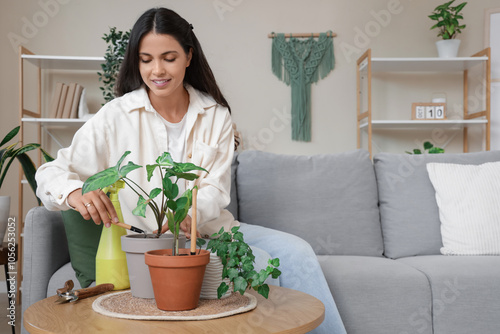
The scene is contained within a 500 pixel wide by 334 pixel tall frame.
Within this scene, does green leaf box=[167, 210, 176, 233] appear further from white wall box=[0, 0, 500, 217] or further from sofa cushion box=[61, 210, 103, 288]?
white wall box=[0, 0, 500, 217]

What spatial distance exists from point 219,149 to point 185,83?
0.80ft

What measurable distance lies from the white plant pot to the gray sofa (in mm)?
1380

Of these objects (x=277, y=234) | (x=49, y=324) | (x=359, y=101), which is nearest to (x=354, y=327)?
(x=277, y=234)

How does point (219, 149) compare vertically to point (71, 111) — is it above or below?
below

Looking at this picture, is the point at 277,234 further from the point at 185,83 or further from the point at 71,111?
the point at 71,111

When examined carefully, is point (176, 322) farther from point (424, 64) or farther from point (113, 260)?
point (424, 64)

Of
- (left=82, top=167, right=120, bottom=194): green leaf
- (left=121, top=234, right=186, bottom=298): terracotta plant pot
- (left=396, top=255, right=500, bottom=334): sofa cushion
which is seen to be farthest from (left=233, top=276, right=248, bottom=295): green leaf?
(left=396, top=255, right=500, bottom=334): sofa cushion

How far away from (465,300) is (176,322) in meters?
1.21

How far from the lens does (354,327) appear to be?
5.28 ft

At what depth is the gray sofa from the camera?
163 centimetres

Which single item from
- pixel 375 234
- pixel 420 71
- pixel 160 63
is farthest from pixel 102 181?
pixel 420 71

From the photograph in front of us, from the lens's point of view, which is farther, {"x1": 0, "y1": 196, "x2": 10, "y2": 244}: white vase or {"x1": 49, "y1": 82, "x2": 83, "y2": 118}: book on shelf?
{"x1": 49, "y1": 82, "x2": 83, "y2": 118}: book on shelf

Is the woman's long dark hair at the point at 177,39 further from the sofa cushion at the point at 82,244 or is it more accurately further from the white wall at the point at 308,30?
the white wall at the point at 308,30

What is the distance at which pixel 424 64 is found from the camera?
340 cm
